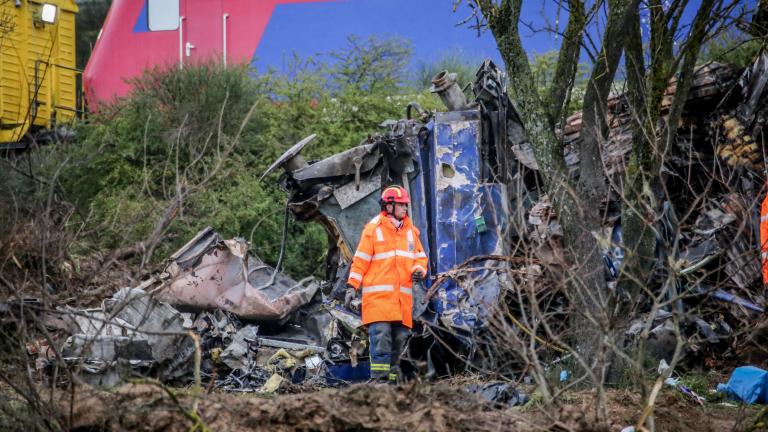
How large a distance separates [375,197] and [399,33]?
544 centimetres

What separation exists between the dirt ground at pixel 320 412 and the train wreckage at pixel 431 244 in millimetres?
3202

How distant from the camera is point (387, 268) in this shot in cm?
842

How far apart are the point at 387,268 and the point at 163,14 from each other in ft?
27.6

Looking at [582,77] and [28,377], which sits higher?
[582,77]

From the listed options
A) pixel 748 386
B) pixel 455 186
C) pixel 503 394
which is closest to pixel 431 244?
pixel 455 186

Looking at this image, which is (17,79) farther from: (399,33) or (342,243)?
(342,243)

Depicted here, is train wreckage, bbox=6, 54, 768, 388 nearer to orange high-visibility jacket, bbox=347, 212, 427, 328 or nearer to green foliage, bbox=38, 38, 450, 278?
orange high-visibility jacket, bbox=347, 212, 427, 328

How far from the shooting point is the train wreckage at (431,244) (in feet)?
28.4

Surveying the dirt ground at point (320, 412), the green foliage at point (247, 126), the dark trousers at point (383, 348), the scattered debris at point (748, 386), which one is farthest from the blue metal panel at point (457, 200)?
the dirt ground at point (320, 412)

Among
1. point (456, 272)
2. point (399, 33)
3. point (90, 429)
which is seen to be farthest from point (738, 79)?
point (90, 429)

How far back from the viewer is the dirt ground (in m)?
4.82

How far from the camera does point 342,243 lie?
9.84 metres

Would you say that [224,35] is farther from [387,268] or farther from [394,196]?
[387,268]

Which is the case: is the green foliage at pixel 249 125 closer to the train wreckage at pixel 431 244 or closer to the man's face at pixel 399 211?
the train wreckage at pixel 431 244
